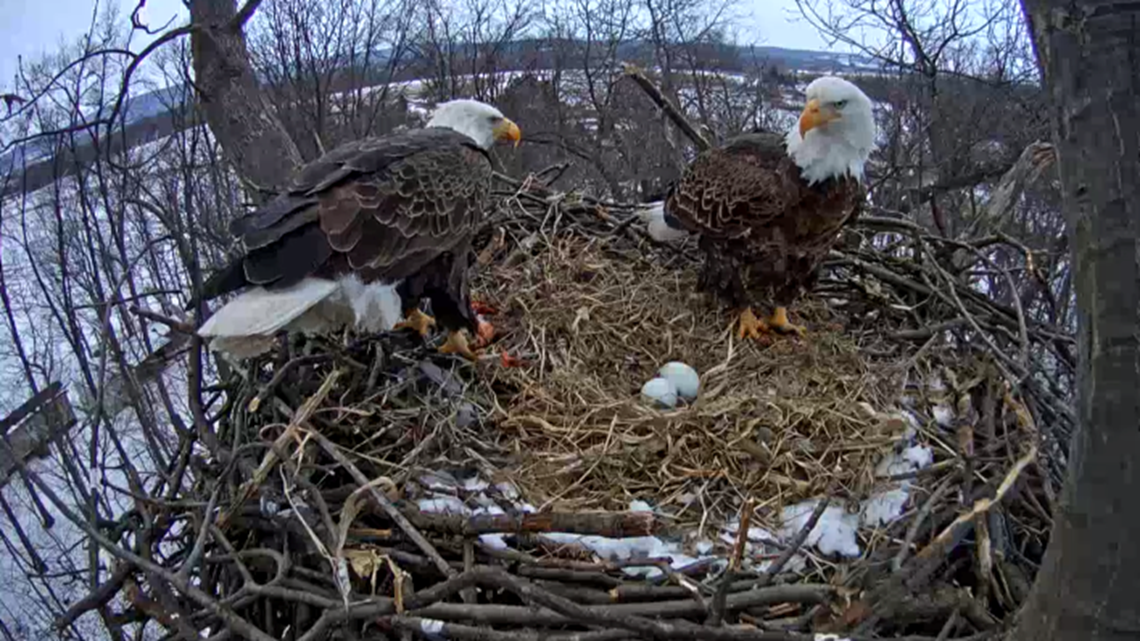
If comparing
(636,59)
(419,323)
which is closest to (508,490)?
(419,323)

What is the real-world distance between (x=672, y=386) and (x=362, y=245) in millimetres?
1123

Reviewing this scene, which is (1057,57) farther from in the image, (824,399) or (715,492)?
(824,399)

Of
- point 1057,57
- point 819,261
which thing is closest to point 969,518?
point 1057,57

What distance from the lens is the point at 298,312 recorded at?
2418 millimetres

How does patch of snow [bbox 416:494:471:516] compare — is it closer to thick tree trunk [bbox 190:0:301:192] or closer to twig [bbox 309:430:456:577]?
twig [bbox 309:430:456:577]

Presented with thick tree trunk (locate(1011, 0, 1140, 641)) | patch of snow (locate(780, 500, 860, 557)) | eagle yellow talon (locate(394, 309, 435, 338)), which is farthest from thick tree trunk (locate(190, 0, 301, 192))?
thick tree trunk (locate(1011, 0, 1140, 641))

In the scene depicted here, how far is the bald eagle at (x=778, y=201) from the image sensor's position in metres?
3.04

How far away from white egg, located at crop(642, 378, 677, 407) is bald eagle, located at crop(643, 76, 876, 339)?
59cm

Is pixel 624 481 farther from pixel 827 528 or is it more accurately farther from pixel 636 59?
pixel 636 59

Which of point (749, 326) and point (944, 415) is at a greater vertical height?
point (749, 326)

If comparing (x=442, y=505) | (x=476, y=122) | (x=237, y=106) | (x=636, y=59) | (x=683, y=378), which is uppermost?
(x=636, y=59)

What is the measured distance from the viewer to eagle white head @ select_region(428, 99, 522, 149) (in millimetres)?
3535

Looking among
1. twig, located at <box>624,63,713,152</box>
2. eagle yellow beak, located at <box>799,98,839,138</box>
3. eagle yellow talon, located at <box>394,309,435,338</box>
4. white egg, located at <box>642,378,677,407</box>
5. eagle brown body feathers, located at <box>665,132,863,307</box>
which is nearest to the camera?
white egg, located at <box>642,378,677,407</box>

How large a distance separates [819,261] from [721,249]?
383 millimetres
